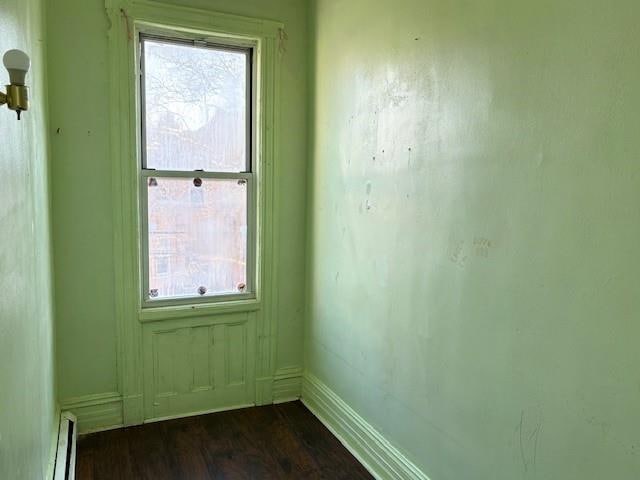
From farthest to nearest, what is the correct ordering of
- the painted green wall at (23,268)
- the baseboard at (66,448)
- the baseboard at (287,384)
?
the baseboard at (287,384) → the baseboard at (66,448) → the painted green wall at (23,268)

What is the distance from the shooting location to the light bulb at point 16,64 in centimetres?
80

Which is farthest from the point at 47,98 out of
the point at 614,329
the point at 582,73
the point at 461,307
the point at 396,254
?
the point at 614,329

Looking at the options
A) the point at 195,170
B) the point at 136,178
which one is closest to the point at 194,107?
the point at 195,170

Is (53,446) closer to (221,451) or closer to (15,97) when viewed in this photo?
(221,451)

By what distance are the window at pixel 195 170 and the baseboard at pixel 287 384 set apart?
0.57 metres

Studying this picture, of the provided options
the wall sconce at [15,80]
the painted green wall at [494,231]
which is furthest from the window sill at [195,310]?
the wall sconce at [15,80]

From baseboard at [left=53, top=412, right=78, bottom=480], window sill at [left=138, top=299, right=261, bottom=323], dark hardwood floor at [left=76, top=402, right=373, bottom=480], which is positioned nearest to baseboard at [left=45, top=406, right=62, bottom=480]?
baseboard at [left=53, top=412, right=78, bottom=480]

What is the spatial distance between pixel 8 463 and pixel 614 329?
1404mm

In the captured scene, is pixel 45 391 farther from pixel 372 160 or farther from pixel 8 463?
pixel 372 160

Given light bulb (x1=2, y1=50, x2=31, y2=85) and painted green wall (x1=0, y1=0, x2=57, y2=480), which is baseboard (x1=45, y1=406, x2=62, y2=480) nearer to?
painted green wall (x1=0, y1=0, x2=57, y2=480)

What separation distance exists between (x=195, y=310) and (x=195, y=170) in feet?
2.65

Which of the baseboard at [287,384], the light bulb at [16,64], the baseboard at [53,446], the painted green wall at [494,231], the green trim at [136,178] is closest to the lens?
the light bulb at [16,64]

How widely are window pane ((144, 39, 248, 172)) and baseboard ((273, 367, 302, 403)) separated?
131cm

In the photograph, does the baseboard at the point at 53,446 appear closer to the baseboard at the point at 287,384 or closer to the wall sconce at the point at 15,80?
the baseboard at the point at 287,384
